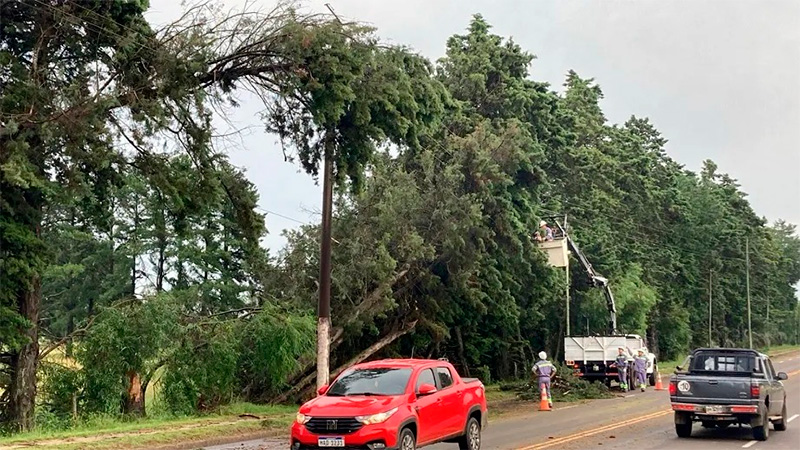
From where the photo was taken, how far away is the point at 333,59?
1920cm

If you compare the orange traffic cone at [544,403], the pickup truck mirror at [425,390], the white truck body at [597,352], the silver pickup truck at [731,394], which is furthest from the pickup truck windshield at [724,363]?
the white truck body at [597,352]

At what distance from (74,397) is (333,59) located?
1063cm

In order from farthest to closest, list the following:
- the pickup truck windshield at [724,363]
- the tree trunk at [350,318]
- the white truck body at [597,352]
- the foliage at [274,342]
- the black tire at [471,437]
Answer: the white truck body at [597,352]
the tree trunk at [350,318]
the foliage at [274,342]
the pickup truck windshield at [724,363]
the black tire at [471,437]

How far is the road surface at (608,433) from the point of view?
16.2 m

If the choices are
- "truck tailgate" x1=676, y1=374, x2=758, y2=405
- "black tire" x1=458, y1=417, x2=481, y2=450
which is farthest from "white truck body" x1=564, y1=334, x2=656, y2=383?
"black tire" x1=458, y1=417, x2=481, y2=450

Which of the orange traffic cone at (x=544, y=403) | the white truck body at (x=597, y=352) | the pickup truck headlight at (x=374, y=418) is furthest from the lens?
the white truck body at (x=597, y=352)

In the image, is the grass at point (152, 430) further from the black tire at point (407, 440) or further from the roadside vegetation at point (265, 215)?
the black tire at point (407, 440)

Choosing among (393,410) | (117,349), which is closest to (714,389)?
(393,410)

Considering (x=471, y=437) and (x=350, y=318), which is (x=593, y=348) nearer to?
(x=350, y=318)

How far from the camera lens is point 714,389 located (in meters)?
17.2

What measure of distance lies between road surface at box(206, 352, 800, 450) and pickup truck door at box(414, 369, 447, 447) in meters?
2.22

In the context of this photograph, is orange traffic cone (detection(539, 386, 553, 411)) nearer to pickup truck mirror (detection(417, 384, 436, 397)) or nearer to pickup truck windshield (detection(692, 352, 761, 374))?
pickup truck windshield (detection(692, 352, 761, 374))

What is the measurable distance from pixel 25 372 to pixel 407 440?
38.3ft

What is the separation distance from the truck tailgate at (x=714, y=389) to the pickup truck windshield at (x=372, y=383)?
6.83 meters
